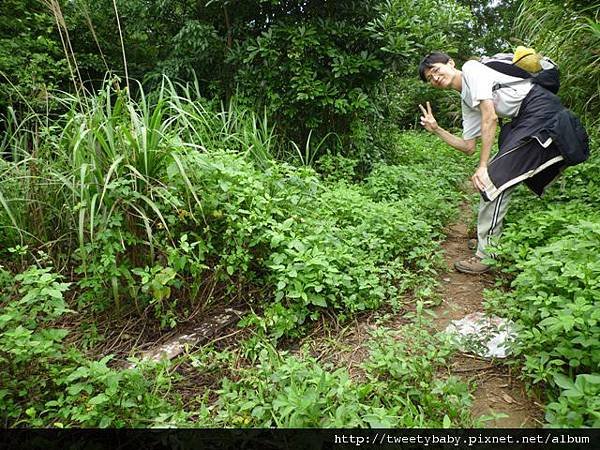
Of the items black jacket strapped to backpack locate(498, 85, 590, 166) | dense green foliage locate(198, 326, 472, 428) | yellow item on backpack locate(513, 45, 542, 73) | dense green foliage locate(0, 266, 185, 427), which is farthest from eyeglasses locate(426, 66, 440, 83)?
dense green foliage locate(0, 266, 185, 427)

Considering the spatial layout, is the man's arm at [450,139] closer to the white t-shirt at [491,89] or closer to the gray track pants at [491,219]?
the white t-shirt at [491,89]

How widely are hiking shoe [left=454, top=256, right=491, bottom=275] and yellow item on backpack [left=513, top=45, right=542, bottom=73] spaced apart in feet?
4.65

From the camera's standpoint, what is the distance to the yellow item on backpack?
9.44ft

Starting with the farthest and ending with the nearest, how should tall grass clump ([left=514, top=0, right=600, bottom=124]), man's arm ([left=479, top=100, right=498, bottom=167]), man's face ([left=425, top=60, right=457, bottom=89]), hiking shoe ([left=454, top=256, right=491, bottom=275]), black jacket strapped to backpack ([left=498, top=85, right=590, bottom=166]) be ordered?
1. tall grass clump ([left=514, top=0, right=600, bottom=124])
2. man's face ([left=425, top=60, right=457, bottom=89])
3. hiking shoe ([left=454, top=256, right=491, bottom=275])
4. man's arm ([left=479, top=100, right=498, bottom=167])
5. black jacket strapped to backpack ([left=498, top=85, right=590, bottom=166])

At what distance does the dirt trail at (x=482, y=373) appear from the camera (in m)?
1.68

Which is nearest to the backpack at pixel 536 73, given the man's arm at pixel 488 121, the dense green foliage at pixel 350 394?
the man's arm at pixel 488 121

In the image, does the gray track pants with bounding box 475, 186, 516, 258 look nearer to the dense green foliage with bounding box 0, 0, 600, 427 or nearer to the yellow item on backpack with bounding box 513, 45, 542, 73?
the dense green foliage with bounding box 0, 0, 600, 427

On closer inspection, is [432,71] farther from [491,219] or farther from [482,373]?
[482,373]

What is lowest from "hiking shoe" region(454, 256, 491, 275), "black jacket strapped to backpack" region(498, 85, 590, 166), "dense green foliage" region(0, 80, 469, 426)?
"hiking shoe" region(454, 256, 491, 275)

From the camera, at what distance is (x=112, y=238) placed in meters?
2.17

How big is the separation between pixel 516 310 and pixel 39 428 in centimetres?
221

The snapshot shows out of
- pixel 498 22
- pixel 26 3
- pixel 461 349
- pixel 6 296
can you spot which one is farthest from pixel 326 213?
pixel 498 22

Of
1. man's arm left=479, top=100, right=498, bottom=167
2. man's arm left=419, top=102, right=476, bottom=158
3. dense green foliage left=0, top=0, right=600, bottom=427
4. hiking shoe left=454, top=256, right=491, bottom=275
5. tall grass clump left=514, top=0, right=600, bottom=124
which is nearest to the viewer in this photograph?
dense green foliage left=0, top=0, right=600, bottom=427

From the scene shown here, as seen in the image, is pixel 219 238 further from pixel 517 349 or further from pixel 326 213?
pixel 517 349
